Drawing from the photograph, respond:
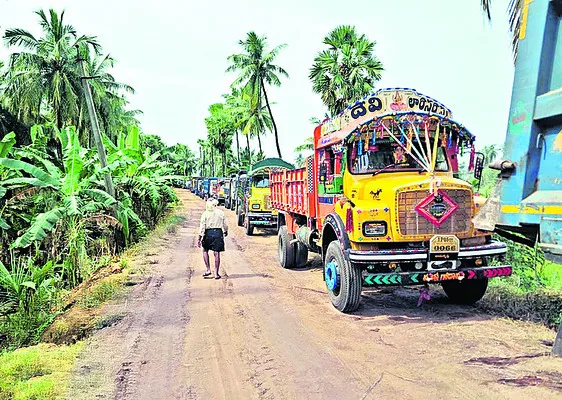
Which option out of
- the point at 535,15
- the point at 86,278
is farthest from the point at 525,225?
the point at 86,278

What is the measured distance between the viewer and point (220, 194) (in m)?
38.7

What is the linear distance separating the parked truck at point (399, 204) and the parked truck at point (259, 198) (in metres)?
9.95

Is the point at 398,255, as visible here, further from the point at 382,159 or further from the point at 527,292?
the point at 527,292

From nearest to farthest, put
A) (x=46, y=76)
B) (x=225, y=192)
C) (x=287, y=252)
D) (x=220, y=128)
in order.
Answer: (x=287, y=252), (x=46, y=76), (x=225, y=192), (x=220, y=128)

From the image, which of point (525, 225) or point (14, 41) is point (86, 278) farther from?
point (14, 41)

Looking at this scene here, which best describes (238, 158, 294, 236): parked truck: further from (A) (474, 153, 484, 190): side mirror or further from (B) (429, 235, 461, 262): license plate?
(B) (429, 235, 461, 262): license plate

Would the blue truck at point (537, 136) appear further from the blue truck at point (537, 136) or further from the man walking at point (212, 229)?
the man walking at point (212, 229)

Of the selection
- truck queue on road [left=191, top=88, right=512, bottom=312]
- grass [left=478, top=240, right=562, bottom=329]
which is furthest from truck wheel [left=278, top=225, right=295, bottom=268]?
grass [left=478, top=240, right=562, bottom=329]

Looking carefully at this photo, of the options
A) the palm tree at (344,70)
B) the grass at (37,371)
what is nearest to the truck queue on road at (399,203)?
the grass at (37,371)

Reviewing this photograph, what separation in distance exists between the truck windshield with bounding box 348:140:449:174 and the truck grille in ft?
2.94

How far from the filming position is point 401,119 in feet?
24.3

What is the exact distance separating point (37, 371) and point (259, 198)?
549 inches

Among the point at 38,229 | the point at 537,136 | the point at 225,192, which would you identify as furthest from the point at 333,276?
the point at 225,192

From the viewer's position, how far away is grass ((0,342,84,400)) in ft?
15.2
